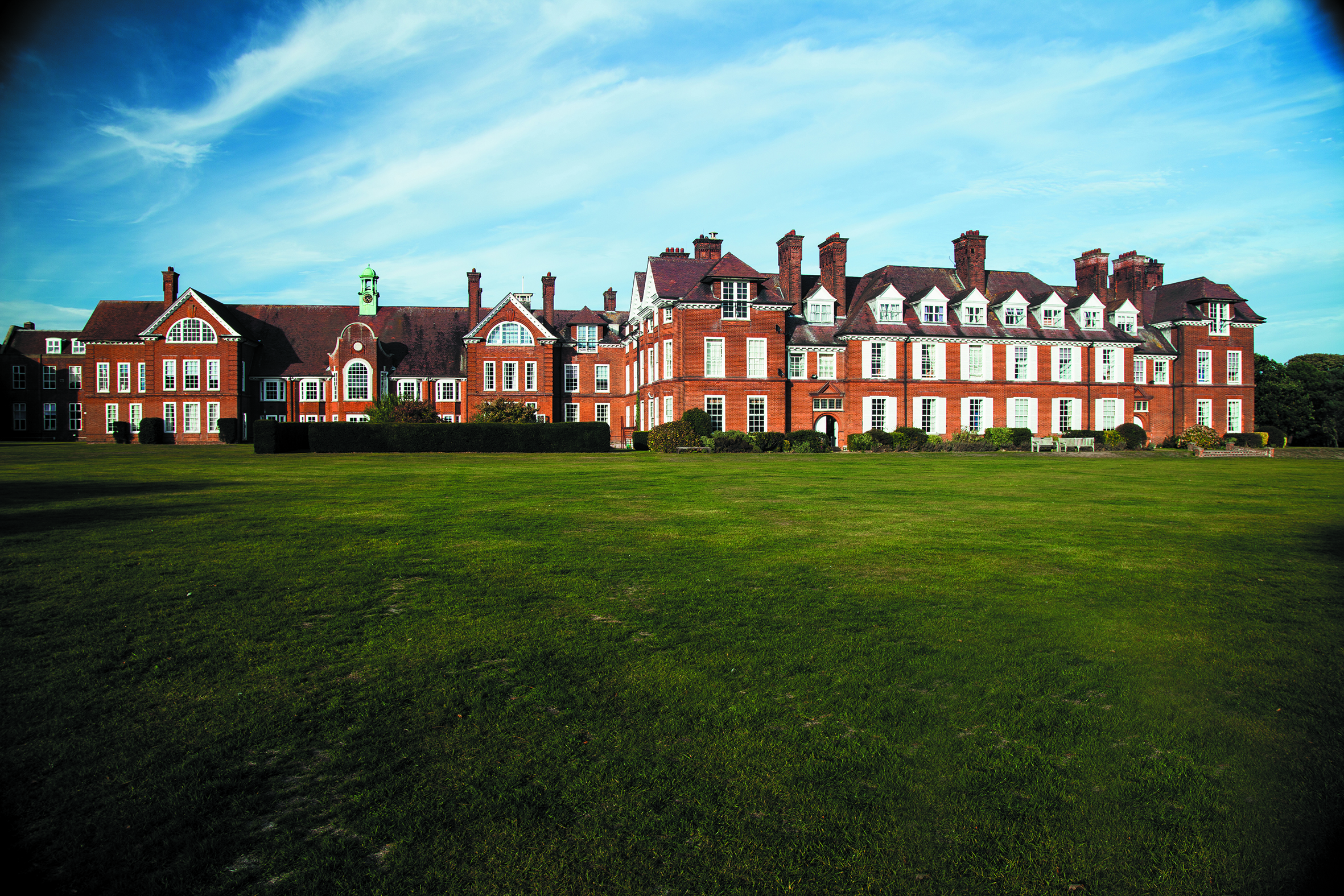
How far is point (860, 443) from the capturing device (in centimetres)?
4238

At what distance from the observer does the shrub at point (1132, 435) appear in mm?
46125

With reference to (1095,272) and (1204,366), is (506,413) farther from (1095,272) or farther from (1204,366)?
(1204,366)

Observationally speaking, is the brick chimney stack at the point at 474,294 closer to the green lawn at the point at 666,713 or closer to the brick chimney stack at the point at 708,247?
the brick chimney stack at the point at 708,247

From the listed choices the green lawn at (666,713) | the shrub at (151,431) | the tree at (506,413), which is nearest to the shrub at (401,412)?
the tree at (506,413)

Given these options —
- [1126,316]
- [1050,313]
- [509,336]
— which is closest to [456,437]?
[509,336]

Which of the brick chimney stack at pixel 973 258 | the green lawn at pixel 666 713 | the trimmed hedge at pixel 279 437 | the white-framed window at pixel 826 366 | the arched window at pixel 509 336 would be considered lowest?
the green lawn at pixel 666 713

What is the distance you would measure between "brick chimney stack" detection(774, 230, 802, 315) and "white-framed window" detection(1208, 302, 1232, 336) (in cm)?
2881

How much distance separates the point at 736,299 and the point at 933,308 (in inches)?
516

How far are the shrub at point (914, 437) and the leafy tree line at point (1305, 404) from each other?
126 ft

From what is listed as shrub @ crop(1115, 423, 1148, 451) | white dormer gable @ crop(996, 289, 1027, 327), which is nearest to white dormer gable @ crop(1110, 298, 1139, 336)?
white dormer gable @ crop(996, 289, 1027, 327)

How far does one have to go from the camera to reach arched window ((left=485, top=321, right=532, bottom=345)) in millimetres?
53656

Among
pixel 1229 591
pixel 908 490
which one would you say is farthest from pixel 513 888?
pixel 908 490

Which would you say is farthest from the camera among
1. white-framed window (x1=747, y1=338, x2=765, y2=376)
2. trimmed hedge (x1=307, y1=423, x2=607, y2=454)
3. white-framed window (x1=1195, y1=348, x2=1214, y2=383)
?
white-framed window (x1=1195, y1=348, x2=1214, y2=383)

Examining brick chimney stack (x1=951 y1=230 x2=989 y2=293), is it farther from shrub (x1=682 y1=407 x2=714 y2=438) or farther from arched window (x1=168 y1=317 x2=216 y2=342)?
arched window (x1=168 y1=317 x2=216 y2=342)
